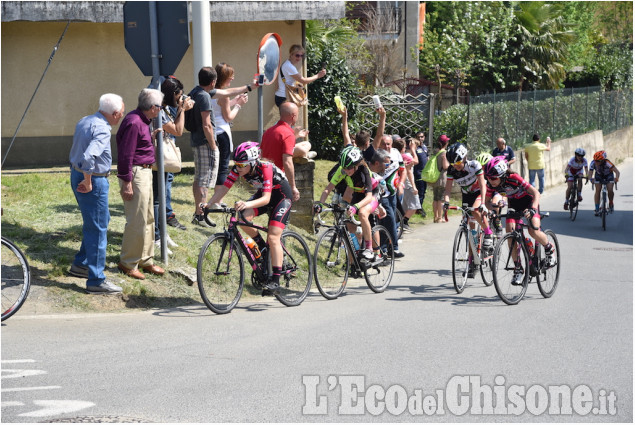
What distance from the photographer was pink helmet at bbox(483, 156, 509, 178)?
11.1 meters

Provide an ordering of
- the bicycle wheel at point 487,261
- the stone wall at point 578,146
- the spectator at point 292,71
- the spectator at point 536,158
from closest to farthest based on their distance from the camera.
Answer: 1. the bicycle wheel at point 487,261
2. the spectator at point 292,71
3. the spectator at point 536,158
4. the stone wall at point 578,146

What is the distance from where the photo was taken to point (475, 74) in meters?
42.1

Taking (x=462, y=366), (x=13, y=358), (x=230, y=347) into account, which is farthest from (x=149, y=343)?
(x=462, y=366)

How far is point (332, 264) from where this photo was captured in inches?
420

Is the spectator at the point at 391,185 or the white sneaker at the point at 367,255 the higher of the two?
the spectator at the point at 391,185

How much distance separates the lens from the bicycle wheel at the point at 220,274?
888 centimetres

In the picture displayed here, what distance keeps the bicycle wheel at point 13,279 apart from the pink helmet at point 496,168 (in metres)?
5.79

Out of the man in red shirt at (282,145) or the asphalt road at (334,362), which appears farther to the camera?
the man in red shirt at (282,145)

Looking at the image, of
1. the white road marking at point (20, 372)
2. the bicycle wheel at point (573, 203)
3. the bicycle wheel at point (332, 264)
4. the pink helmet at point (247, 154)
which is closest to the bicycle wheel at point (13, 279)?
the white road marking at point (20, 372)

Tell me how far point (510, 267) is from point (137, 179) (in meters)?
4.56

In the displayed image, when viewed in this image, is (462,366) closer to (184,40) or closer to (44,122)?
(184,40)

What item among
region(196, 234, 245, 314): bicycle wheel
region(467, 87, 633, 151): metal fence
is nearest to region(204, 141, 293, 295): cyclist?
region(196, 234, 245, 314): bicycle wheel

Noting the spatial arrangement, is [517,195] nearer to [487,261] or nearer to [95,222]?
[487,261]

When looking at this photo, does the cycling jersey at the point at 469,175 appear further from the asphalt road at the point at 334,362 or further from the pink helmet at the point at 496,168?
the asphalt road at the point at 334,362
